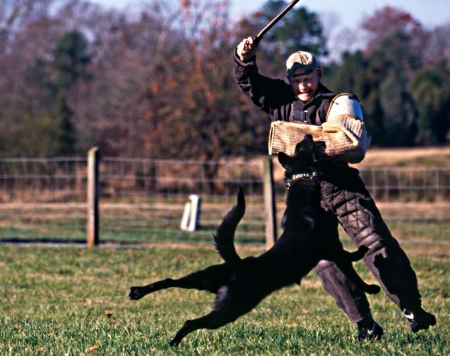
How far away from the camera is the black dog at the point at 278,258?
417 cm

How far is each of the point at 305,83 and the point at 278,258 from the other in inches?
43.9

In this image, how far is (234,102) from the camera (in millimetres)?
21266

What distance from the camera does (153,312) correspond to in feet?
23.0

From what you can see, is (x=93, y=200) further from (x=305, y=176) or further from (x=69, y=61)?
(x=69, y=61)

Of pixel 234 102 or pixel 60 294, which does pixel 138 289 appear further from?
pixel 234 102

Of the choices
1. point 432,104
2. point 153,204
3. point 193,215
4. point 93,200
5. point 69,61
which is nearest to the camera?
point 93,200

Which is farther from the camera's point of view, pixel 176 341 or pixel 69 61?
pixel 69 61

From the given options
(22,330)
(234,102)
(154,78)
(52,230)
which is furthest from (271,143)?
(154,78)

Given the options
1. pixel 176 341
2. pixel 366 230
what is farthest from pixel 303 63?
pixel 176 341

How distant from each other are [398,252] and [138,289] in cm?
154

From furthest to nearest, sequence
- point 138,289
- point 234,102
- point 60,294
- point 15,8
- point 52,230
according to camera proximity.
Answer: point 15,8 < point 234,102 < point 52,230 < point 60,294 < point 138,289

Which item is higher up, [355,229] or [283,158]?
[283,158]

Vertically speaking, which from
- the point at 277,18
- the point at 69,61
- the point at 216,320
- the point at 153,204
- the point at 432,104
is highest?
the point at 69,61

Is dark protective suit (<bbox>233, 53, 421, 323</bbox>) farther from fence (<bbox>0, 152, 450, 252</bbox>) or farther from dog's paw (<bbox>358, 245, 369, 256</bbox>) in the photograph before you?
fence (<bbox>0, 152, 450, 252</bbox>)
